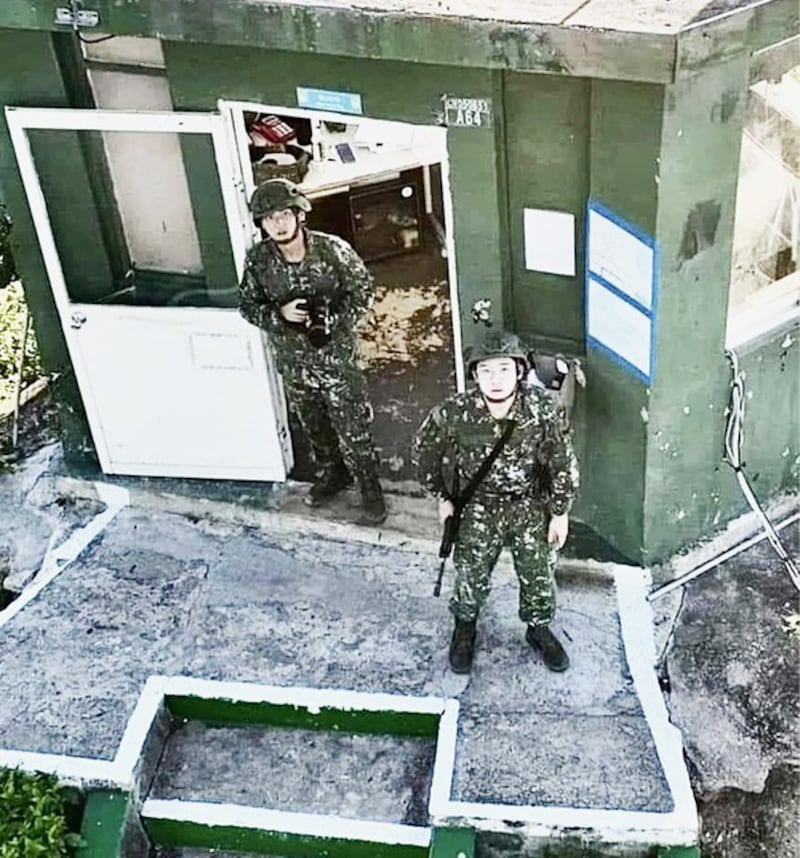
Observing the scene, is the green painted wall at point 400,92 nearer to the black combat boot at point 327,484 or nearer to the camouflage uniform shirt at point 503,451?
the camouflage uniform shirt at point 503,451

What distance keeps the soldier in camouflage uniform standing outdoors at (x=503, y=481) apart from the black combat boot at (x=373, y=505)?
0.86m

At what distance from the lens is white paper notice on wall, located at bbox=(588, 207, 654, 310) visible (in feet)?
17.5

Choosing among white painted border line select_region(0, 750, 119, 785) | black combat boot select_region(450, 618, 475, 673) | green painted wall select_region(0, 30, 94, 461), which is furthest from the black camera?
white painted border line select_region(0, 750, 119, 785)

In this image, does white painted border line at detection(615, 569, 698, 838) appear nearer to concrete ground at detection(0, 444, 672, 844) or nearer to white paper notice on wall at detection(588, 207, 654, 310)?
concrete ground at detection(0, 444, 672, 844)

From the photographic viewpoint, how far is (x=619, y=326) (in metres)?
5.65

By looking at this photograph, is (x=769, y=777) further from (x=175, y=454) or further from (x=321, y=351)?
(x=175, y=454)

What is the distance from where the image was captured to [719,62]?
4.78 meters

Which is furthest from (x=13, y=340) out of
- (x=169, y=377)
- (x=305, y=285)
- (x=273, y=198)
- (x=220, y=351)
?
(x=273, y=198)

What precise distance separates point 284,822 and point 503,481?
5.64ft

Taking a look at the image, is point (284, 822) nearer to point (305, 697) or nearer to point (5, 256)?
point (305, 697)

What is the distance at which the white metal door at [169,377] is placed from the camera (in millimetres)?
6258

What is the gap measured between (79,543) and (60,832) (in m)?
1.90

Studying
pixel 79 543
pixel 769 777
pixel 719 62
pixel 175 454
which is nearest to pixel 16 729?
pixel 79 543

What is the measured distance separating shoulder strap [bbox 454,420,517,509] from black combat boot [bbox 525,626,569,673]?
77 centimetres
